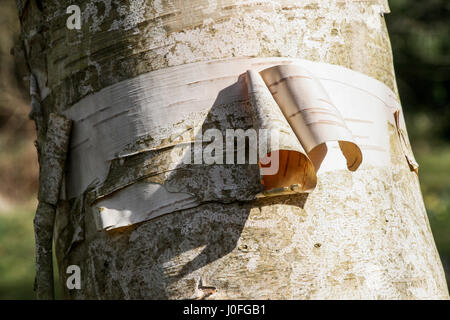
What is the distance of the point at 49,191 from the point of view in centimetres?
134

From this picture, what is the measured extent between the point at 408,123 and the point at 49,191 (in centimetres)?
668

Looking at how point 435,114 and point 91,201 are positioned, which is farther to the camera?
point 435,114

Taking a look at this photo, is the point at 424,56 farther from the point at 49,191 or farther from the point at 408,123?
the point at 49,191

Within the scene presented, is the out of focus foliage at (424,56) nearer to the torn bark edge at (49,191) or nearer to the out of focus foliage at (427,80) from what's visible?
the out of focus foliage at (427,80)

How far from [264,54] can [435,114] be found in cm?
649

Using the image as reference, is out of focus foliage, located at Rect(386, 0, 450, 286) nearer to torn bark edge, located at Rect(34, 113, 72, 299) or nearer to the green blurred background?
the green blurred background

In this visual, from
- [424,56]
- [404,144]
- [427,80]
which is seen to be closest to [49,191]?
[404,144]

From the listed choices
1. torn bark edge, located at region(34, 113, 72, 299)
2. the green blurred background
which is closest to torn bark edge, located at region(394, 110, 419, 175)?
torn bark edge, located at region(34, 113, 72, 299)

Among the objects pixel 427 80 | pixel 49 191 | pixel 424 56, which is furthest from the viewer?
pixel 427 80
